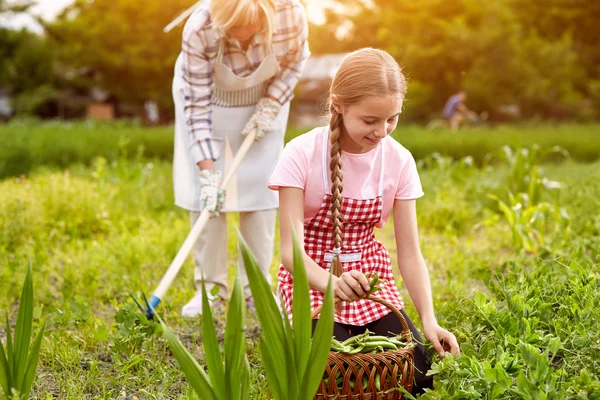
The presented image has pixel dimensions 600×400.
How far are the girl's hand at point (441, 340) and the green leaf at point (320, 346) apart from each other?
0.55 m

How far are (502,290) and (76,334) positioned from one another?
1.64 meters

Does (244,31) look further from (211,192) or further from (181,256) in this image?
(181,256)

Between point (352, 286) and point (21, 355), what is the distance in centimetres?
→ 85

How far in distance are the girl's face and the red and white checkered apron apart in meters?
0.18

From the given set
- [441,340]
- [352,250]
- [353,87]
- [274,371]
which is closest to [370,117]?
[353,87]

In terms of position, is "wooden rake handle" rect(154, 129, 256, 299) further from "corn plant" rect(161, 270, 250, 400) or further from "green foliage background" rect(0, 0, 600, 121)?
"green foliage background" rect(0, 0, 600, 121)

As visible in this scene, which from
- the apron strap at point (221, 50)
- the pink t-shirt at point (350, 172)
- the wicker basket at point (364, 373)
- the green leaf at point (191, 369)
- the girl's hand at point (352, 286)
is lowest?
the wicker basket at point (364, 373)

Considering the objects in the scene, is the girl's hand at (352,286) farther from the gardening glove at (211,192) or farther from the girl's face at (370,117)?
the gardening glove at (211,192)

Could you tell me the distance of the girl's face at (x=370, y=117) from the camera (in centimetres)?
201

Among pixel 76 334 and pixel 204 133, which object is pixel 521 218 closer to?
pixel 204 133

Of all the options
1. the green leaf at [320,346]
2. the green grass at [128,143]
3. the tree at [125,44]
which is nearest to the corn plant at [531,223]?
the green grass at [128,143]

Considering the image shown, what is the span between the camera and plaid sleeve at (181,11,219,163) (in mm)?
3008

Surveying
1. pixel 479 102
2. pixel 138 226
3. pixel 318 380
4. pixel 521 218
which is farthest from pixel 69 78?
pixel 318 380

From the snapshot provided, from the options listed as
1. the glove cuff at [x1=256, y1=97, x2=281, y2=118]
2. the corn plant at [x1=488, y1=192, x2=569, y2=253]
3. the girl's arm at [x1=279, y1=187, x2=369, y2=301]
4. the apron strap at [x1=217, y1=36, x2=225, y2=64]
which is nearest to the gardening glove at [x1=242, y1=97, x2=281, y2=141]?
the glove cuff at [x1=256, y1=97, x2=281, y2=118]
